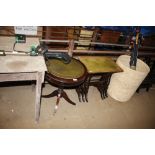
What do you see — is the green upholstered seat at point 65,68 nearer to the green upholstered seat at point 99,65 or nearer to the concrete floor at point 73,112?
the green upholstered seat at point 99,65

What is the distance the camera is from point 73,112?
4.00 metres

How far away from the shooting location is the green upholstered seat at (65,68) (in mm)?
3422

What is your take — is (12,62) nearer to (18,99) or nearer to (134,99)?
(18,99)

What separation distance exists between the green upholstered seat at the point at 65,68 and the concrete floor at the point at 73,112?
90cm

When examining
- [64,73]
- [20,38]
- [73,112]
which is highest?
[20,38]

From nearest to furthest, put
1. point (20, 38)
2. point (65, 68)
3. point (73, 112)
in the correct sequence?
point (20, 38) → point (65, 68) → point (73, 112)

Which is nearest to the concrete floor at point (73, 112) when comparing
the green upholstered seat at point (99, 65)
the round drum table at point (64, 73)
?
the round drum table at point (64, 73)

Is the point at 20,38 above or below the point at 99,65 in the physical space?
above

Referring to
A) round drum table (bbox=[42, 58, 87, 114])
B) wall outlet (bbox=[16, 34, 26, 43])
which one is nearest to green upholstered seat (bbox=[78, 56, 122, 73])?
round drum table (bbox=[42, 58, 87, 114])

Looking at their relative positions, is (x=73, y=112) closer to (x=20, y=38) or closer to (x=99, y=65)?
(x=99, y=65)

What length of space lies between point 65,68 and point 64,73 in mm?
189

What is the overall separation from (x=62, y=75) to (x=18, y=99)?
1244 millimetres

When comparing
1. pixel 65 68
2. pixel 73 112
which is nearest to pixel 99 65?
pixel 65 68
